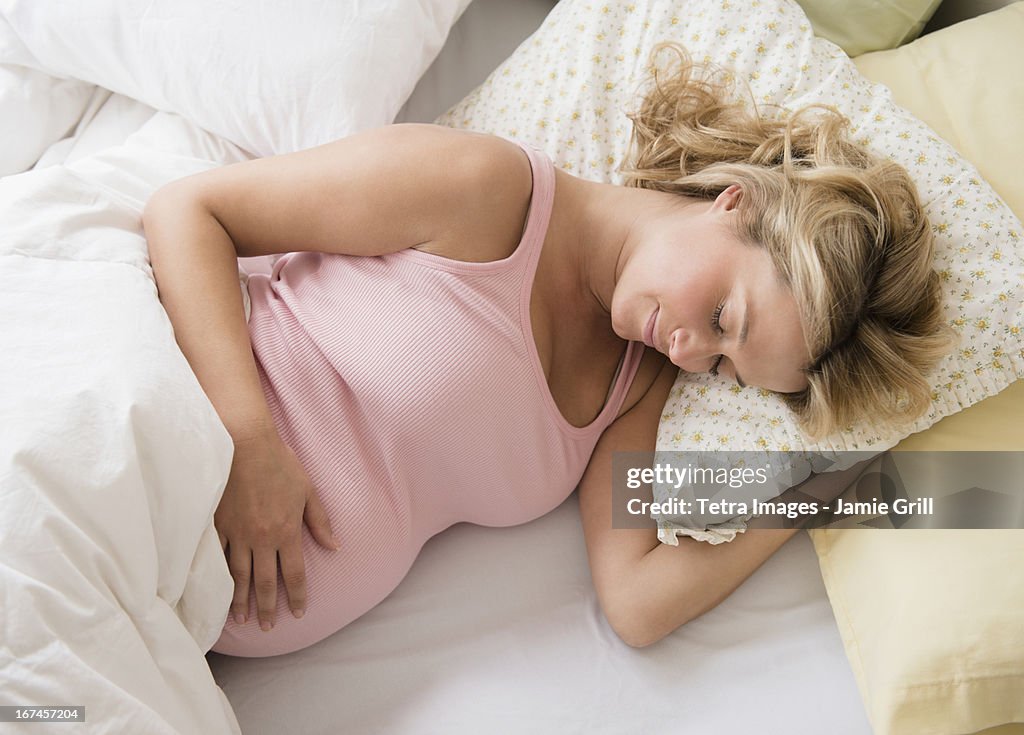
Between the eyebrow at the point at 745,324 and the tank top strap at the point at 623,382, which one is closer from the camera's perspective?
the eyebrow at the point at 745,324

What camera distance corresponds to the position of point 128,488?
76 cm

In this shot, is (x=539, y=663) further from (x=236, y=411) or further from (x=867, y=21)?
(x=867, y=21)

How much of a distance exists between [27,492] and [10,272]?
26cm

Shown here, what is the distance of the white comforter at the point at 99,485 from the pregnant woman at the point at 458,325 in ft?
0.25

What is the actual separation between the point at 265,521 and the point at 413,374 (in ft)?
0.76

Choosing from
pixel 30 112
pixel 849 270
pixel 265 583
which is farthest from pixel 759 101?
pixel 30 112

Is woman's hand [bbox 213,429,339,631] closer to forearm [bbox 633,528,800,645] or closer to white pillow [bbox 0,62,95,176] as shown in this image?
forearm [bbox 633,528,800,645]

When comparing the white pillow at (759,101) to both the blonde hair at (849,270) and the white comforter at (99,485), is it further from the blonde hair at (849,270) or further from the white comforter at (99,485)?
the white comforter at (99,485)

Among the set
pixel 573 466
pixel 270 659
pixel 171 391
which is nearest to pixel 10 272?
pixel 171 391

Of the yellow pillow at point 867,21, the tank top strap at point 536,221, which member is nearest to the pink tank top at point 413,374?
the tank top strap at point 536,221

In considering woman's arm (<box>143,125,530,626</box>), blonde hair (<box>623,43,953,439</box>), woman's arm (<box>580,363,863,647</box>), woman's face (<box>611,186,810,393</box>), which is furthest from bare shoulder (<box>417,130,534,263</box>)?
woman's arm (<box>580,363,863,647</box>)

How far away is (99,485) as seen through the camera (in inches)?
29.3

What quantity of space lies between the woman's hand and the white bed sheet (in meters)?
0.06

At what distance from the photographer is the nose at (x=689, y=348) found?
3.18 feet
